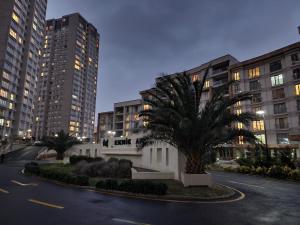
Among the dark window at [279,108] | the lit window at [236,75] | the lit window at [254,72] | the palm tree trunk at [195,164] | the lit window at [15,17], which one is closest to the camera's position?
the palm tree trunk at [195,164]

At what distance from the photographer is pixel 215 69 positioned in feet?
202

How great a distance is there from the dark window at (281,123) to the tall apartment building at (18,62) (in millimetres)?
82880

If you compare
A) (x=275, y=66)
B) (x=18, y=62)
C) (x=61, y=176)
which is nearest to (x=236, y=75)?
(x=275, y=66)

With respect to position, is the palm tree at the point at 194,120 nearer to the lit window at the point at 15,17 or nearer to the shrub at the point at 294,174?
the shrub at the point at 294,174

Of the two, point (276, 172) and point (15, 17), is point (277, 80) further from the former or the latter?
point (15, 17)

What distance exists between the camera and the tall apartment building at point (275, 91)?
148ft

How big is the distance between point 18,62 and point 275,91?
92.1 m

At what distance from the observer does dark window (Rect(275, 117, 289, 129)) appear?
151 ft

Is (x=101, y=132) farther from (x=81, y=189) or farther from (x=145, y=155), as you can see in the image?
(x=81, y=189)

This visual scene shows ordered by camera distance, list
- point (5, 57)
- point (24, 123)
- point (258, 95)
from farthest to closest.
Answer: point (24, 123)
point (5, 57)
point (258, 95)

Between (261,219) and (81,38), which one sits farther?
(81,38)

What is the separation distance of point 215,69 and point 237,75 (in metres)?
7.62

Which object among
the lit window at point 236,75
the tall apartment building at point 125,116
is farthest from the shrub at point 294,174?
the tall apartment building at point 125,116

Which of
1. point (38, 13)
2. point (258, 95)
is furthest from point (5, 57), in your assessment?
point (258, 95)
